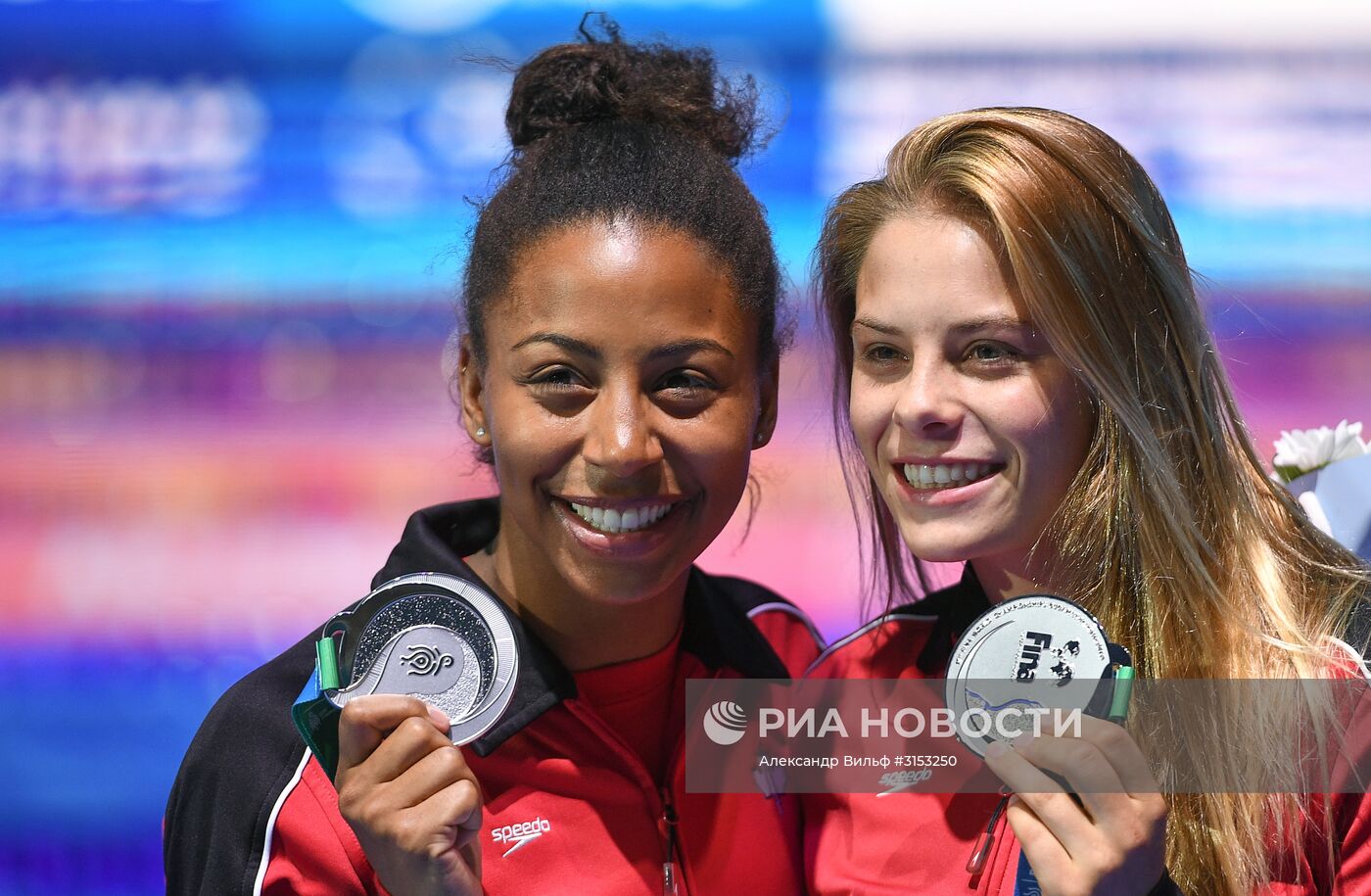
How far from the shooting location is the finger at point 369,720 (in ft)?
5.86

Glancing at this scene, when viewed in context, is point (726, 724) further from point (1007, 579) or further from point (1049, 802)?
point (1049, 802)

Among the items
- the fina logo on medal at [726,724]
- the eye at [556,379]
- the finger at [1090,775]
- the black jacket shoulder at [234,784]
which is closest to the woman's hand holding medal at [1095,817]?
the finger at [1090,775]

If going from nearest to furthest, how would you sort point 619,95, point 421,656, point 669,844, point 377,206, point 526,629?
point 421,656 < point 669,844 < point 526,629 < point 619,95 < point 377,206

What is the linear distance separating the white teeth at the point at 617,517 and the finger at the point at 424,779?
19.6 inches

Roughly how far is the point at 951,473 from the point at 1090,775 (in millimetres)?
593

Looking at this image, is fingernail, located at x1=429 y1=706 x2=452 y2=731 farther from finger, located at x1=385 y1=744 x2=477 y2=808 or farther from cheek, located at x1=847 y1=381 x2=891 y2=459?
cheek, located at x1=847 y1=381 x2=891 y2=459

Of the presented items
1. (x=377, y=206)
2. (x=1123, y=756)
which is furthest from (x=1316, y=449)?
(x=377, y=206)

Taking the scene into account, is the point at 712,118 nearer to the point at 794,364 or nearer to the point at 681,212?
the point at 681,212

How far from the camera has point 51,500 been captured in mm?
4168

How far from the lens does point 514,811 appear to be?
2121mm

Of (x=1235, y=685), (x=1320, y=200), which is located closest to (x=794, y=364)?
(x=1320, y=200)

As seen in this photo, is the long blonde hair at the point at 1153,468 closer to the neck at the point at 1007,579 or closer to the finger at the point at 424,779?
the neck at the point at 1007,579

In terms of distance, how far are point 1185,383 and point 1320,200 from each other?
9.68 feet

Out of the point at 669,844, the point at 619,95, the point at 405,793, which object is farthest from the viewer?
the point at 619,95
